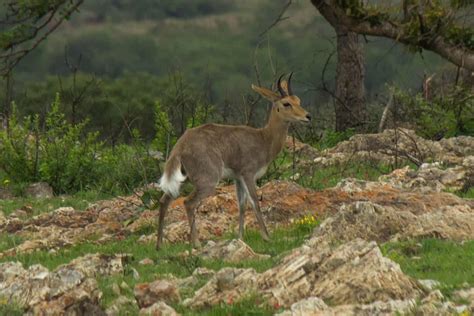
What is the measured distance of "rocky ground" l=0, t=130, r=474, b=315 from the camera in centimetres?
929

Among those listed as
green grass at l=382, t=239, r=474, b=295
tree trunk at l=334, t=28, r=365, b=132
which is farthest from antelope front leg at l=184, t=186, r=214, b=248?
tree trunk at l=334, t=28, r=365, b=132

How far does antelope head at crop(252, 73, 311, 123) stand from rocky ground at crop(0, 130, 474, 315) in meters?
1.16

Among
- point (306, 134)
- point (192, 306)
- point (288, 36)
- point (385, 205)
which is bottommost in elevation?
point (288, 36)

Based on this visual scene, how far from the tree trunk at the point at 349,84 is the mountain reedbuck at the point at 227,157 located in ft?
33.4

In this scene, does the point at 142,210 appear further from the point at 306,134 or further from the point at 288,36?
the point at 288,36

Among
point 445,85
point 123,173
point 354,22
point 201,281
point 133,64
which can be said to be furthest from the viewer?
point 133,64

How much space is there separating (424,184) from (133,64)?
75.9 metres

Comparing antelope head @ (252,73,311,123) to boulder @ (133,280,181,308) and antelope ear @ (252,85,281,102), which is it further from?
boulder @ (133,280,181,308)

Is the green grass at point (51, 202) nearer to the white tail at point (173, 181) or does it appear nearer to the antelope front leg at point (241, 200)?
the antelope front leg at point (241, 200)

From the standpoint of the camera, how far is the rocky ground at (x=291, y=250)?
929 cm

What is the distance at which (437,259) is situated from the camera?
11.1 meters

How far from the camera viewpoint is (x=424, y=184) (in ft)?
55.1

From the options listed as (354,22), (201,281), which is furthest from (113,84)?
(201,281)

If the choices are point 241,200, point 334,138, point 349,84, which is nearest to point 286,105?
point 241,200
